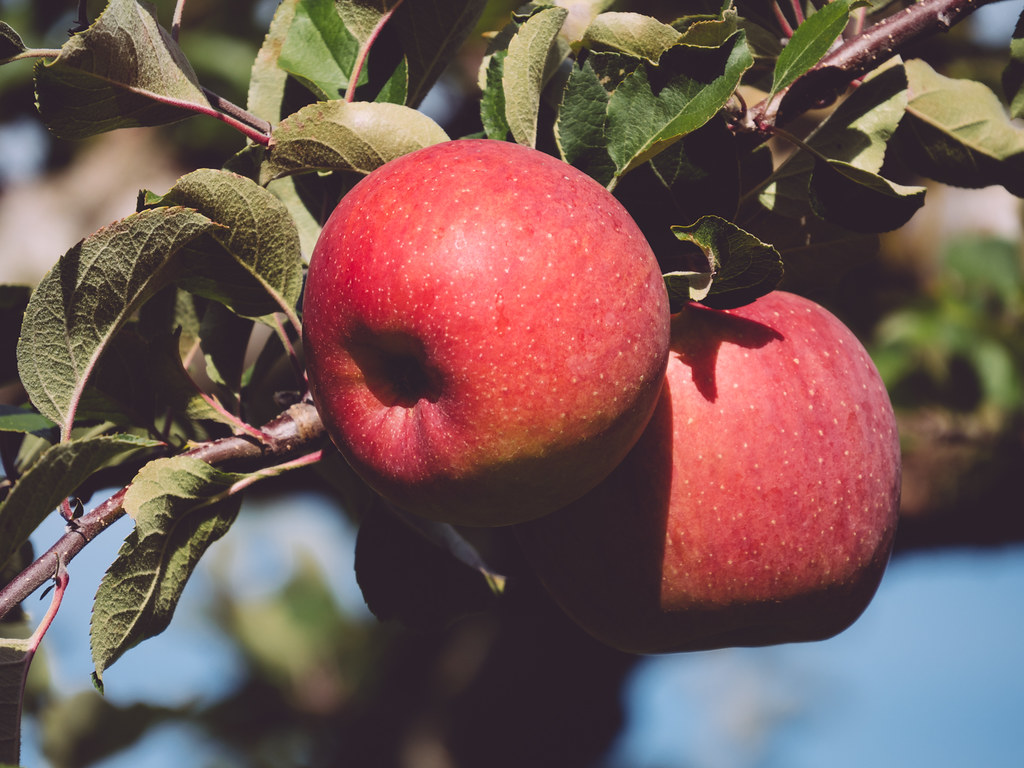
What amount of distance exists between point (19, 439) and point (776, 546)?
652 millimetres

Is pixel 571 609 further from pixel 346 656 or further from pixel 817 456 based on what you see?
pixel 346 656

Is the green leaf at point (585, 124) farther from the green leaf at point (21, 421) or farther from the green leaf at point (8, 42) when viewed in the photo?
the green leaf at point (21, 421)

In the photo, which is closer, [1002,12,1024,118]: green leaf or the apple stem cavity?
the apple stem cavity

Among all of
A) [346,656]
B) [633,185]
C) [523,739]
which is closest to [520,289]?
[633,185]

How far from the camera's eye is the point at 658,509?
2.12ft

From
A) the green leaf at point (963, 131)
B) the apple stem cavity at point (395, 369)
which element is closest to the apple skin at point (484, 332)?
the apple stem cavity at point (395, 369)

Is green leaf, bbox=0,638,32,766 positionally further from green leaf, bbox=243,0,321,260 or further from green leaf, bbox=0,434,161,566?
green leaf, bbox=243,0,321,260

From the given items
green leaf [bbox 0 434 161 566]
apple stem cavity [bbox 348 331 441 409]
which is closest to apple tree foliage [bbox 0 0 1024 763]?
green leaf [bbox 0 434 161 566]

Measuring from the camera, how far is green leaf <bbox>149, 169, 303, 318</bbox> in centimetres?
56

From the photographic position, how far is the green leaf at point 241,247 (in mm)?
562

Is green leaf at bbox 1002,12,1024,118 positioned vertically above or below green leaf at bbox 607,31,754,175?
below

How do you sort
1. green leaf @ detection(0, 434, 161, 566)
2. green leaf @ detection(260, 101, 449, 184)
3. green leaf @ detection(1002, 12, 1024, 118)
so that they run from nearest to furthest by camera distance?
1. green leaf @ detection(0, 434, 161, 566)
2. green leaf @ detection(260, 101, 449, 184)
3. green leaf @ detection(1002, 12, 1024, 118)

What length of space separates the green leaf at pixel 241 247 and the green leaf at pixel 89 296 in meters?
0.02

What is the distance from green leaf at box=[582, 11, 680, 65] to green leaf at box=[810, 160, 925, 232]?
135 millimetres
